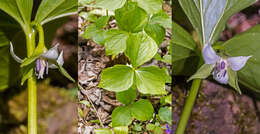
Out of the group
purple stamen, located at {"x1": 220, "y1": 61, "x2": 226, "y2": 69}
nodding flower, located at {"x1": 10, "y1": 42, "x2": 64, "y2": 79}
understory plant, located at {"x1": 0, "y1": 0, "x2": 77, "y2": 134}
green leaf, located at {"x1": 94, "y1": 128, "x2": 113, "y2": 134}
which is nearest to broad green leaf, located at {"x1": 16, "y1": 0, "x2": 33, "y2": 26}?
understory plant, located at {"x1": 0, "y1": 0, "x2": 77, "y2": 134}

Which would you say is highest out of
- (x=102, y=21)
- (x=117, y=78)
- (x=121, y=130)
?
(x=102, y=21)

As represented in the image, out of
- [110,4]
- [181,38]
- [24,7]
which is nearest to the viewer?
[110,4]

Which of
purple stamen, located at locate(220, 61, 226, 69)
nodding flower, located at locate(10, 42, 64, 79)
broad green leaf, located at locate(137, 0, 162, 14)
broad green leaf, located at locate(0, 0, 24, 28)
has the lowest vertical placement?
purple stamen, located at locate(220, 61, 226, 69)

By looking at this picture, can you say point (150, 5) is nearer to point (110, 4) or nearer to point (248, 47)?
point (110, 4)

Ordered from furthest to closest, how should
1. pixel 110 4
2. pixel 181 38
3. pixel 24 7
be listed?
pixel 181 38 → pixel 24 7 → pixel 110 4

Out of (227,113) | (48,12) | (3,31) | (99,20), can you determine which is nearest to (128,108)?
(99,20)

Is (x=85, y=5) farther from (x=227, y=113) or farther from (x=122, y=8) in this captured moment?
(x=227, y=113)

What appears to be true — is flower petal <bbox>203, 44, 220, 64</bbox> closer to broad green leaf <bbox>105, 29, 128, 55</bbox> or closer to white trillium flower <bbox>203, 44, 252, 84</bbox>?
white trillium flower <bbox>203, 44, 252, 84</bbox>

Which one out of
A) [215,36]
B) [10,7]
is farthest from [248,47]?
[10,7]
